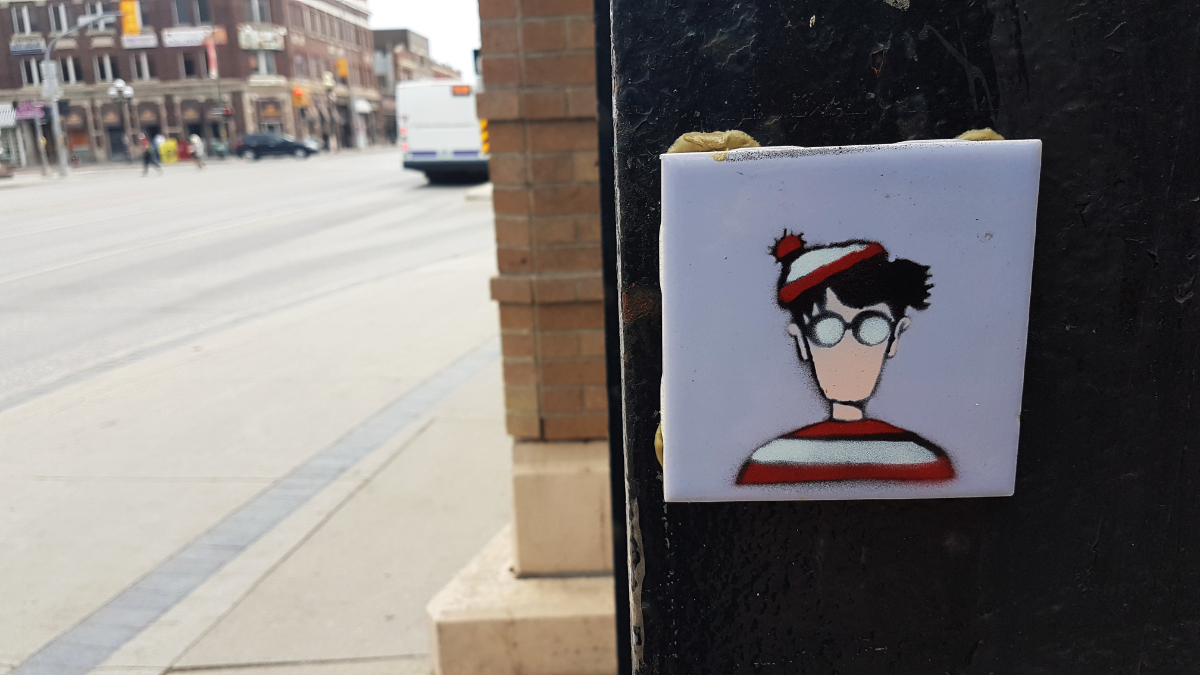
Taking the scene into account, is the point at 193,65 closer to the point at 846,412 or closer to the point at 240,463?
the point at 240,463

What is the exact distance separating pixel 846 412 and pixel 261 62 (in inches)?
2327

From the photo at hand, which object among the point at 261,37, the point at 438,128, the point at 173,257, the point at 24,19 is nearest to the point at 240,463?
the point at 173,257

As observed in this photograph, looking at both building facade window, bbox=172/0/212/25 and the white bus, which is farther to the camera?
building facade window, bbox=172/0/212/25

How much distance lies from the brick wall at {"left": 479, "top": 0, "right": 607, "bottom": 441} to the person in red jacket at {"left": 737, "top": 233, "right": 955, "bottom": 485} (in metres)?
1.69

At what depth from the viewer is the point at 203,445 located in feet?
14.6

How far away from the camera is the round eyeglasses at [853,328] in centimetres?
71

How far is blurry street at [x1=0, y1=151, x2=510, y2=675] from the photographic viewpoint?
2.78 m

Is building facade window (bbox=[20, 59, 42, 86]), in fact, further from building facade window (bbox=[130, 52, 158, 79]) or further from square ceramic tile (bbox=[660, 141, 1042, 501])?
square ceramic tile (bbox=[660, 141, 1042, 501])

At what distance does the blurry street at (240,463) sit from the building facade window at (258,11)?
4750 centimetres

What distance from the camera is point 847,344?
2.36 feet

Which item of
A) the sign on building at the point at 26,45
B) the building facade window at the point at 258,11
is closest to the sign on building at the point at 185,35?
the building facade window at the point at 258,11

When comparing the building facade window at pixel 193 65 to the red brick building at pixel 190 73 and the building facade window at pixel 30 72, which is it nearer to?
the red brick building at pixel 190 73

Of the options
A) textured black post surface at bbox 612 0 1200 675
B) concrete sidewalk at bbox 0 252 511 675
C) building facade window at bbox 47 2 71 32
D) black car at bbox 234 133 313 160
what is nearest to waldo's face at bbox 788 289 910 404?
textured black post surface at bbox 612 0 1200 675

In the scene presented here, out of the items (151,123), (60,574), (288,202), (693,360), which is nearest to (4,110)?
(288,202)
